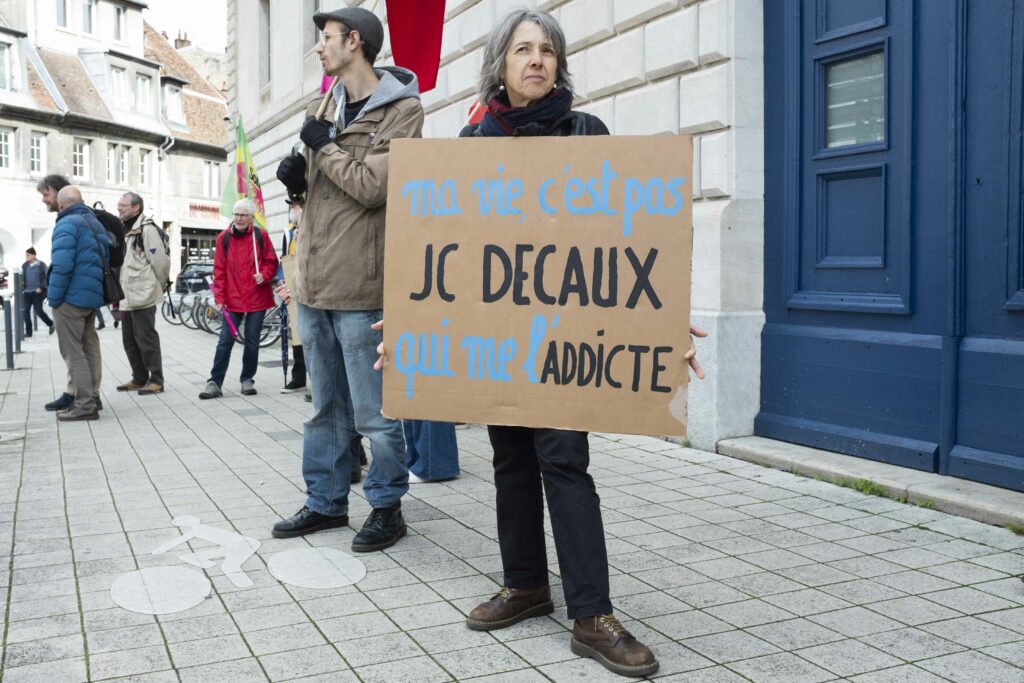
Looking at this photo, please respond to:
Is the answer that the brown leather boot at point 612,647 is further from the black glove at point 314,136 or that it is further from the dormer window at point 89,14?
the dormer window at point 89,14

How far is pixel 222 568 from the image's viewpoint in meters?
4.11

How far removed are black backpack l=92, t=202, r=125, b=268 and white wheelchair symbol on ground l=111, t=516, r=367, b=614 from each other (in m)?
5.18

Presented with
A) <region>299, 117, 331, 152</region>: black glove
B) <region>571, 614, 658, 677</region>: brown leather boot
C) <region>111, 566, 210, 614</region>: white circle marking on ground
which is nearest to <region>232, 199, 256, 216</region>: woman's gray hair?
<region>299, 117, 331, 152</region>: black glove

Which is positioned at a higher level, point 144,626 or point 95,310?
point 95,310

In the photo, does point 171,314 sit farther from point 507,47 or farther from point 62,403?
point 507,47

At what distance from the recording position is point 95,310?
8.72 metres

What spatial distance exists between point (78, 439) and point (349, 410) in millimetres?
3677

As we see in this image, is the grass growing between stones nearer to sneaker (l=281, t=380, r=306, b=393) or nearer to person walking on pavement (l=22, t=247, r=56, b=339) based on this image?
sneaker (l=281, t=380, r=306, b=393)

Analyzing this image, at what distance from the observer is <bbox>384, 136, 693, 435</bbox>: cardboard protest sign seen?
3107 millimetres

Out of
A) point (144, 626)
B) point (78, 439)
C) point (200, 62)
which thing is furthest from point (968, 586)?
point (200, 62)

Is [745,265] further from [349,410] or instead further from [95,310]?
[95,310]

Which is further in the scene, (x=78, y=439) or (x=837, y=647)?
(x=78, y=439)

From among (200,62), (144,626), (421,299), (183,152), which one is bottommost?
(144,626)

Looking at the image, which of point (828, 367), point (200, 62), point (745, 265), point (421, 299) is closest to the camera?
point (421, 299)
